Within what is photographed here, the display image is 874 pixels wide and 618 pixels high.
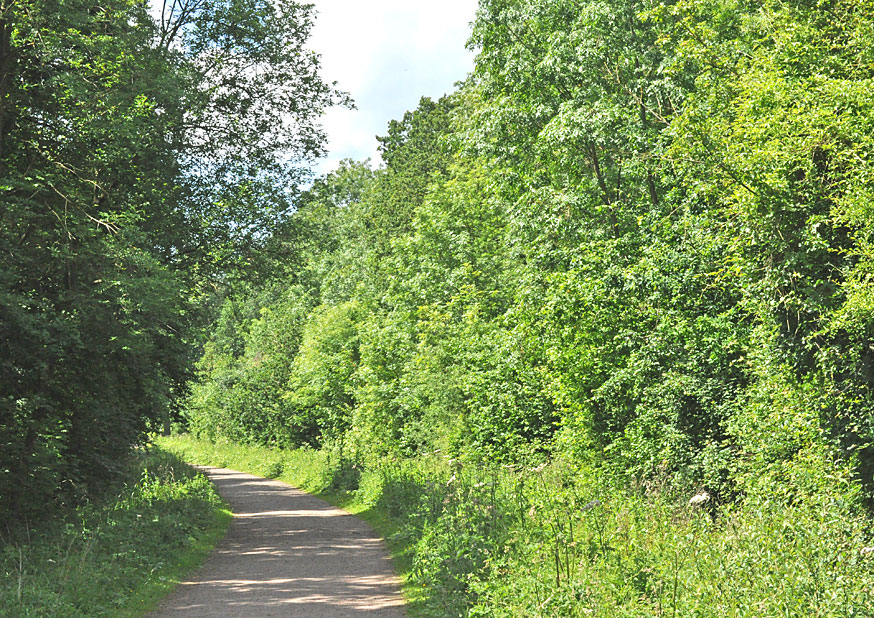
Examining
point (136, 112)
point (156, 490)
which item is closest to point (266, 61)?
point (136, 112)

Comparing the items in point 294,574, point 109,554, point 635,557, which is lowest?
point 294,574

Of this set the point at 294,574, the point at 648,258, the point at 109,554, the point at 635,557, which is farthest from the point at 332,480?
the point at 635,557

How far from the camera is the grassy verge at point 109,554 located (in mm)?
9742

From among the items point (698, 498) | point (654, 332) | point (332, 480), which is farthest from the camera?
point (332, 480)

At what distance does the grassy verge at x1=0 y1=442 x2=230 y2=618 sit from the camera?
9742 millimetres

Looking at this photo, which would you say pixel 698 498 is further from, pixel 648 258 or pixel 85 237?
pixel 85 237

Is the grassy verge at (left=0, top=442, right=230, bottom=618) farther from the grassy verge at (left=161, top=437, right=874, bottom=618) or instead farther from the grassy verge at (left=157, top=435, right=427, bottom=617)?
the grassy verge at (left=161, top=437, right=874, bottom=618)

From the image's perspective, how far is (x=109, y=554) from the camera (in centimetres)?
1237

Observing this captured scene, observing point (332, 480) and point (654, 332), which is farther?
point (332, 480)

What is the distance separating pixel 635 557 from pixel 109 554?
8.17 metres

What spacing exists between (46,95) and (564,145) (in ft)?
34.9

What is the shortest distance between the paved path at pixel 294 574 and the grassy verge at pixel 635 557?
2.00 ft

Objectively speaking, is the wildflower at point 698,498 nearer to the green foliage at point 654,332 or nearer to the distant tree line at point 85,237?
the green foliage at point 654,332

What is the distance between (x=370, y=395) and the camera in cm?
3055
